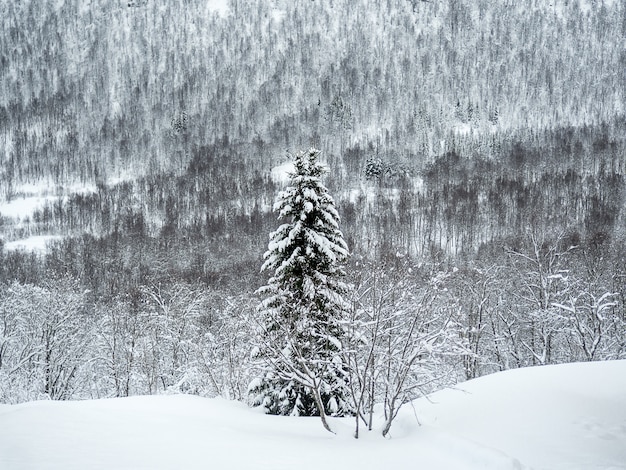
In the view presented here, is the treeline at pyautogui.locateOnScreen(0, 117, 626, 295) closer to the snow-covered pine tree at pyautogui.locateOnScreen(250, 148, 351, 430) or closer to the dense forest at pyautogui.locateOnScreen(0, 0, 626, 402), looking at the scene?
the dense forest at pyautogui.locateOnScreen(0, 0, 626, 402)

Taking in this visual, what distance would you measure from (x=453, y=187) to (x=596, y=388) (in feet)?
376

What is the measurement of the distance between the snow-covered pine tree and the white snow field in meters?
2.36

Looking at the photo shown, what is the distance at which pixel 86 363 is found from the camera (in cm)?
2980

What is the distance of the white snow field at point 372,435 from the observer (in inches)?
217

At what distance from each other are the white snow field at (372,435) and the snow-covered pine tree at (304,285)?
2.36m

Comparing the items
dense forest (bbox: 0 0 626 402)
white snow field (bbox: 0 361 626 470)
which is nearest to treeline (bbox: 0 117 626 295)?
dense forest (bbox: 0 0 626 402)

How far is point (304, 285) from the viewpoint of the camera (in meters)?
12.1

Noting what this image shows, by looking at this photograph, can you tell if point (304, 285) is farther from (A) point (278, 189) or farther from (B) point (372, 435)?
(A) point (278, 189)

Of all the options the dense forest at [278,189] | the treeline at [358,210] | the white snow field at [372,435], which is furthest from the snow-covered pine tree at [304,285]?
the treeline at [358,210]

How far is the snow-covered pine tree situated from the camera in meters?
11.8

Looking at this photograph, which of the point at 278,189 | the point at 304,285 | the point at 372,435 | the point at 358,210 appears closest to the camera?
the point at 372,435

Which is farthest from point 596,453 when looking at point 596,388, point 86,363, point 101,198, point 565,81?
point 565,81

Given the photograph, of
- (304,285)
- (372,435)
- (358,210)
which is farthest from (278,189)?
(372,435)

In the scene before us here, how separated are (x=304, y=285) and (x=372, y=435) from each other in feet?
16.0
